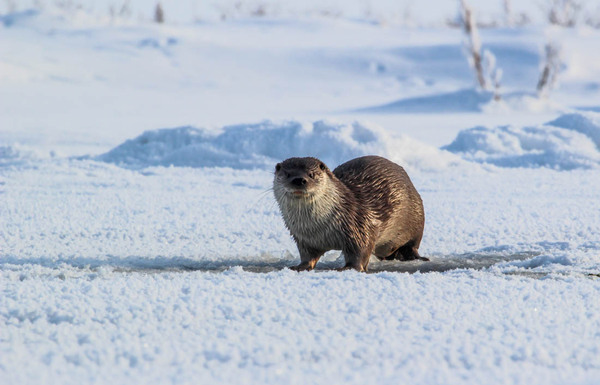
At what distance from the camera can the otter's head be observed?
3.61 meters

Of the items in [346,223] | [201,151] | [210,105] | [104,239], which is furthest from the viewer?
[210,105]

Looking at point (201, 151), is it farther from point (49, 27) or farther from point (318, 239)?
point (49, 27)

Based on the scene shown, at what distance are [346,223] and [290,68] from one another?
19.1 m

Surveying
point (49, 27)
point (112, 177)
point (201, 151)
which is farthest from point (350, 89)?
point (112, 177)

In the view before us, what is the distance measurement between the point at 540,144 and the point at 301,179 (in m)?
6.63

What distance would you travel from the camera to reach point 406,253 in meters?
4.32

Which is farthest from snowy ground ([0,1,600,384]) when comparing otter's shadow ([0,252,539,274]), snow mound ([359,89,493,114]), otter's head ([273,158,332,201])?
snow mound ([359,89,493,114])

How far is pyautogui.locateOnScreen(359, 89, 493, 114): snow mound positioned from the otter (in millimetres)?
13802

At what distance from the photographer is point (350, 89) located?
69.4 ft

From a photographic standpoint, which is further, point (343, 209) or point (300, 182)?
point (343, 209)

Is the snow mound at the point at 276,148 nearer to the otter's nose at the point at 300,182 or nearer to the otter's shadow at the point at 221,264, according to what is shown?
the otter's shadow at the point at 221,264

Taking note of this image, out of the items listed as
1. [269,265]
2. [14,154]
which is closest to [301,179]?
[269,265]

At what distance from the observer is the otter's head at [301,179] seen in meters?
3.61

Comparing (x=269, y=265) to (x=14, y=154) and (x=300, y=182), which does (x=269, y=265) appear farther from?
(x=14, y=154)
